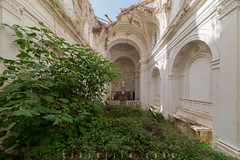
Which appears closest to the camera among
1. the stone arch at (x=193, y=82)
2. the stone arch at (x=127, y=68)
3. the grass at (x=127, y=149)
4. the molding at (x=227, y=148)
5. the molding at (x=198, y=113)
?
the grass at (x=127, y=149)

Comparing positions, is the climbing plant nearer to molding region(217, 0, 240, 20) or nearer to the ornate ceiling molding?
the ornate ceiling molding

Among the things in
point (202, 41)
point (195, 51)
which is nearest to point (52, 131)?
point (202, 41)

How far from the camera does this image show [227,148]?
2340 millimetres

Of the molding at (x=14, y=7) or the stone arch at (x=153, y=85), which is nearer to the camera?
the molding at (x=14, y=7)

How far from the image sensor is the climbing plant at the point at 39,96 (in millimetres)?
1278

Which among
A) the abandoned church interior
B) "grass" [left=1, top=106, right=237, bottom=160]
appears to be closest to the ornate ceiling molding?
the abandoned church interior

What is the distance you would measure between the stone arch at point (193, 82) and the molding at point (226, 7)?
122cm

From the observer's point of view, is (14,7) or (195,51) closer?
(14,7)

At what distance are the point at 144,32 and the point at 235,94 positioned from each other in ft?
29.2

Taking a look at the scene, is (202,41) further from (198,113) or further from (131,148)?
(131,148)

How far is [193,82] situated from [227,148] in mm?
2857

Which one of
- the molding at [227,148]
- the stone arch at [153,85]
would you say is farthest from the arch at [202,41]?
the stone arch at [153,85]

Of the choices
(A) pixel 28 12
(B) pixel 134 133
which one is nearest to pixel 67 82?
(B) pixel 134 133

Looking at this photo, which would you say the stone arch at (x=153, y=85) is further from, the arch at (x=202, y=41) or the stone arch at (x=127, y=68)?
the stone arch at (x=127, y=68)
